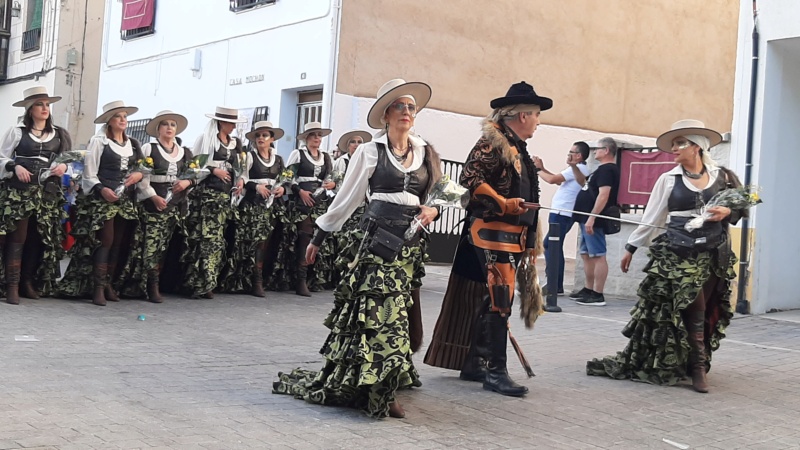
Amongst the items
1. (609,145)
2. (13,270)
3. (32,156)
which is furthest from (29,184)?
(609,145)

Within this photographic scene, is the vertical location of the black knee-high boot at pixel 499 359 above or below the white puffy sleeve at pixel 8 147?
below

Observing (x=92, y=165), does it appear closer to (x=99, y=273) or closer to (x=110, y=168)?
(x=110, y=168)

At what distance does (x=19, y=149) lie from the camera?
9492 mm

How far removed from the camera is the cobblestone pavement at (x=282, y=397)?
17.4ft

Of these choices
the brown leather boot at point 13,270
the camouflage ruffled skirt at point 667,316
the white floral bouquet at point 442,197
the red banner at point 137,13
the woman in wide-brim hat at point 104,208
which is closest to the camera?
the white floral bouquet at point 442,197

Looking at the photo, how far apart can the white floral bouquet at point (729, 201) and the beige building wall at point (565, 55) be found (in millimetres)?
10219

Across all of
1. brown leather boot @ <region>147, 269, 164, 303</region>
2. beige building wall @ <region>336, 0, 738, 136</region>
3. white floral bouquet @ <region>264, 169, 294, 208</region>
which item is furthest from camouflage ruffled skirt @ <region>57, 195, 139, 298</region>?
beige building wall @ <region>336, 0, 738, 136</region>

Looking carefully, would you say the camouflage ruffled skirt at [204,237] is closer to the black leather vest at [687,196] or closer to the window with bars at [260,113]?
the black leather vest at [687,196]

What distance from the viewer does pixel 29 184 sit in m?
9.55

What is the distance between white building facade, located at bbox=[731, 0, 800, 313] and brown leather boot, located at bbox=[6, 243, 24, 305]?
836cm

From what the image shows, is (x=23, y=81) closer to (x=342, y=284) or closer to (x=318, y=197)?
(x=318, y=197)

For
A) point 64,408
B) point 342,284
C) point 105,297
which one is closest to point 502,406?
point 342,284

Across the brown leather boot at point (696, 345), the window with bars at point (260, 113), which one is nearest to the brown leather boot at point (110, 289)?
the brown leather boot at point (696, 345)

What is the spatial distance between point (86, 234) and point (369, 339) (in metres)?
5.22
